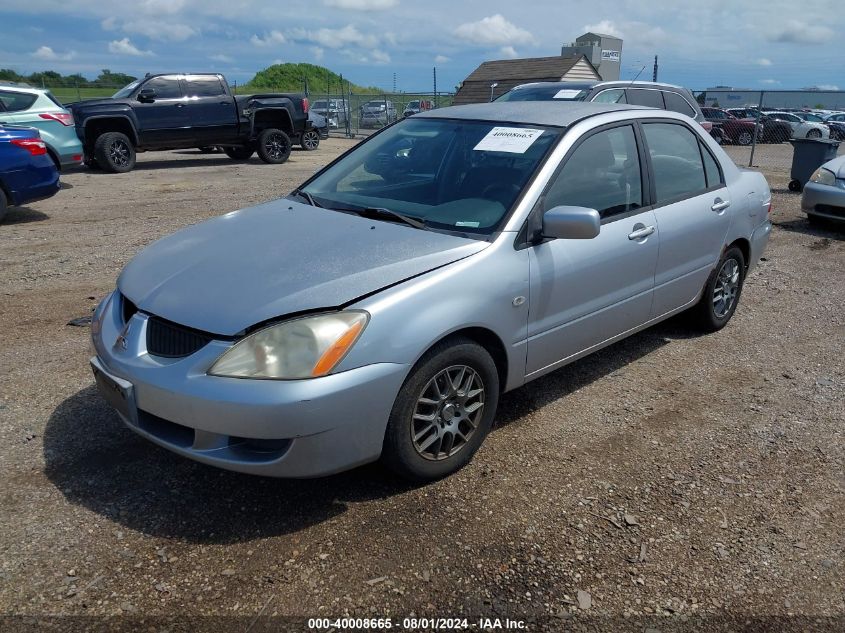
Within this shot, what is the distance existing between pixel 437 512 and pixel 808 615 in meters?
1.45

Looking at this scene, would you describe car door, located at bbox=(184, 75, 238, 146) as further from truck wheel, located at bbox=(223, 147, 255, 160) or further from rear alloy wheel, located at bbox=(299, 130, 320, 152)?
rear alloy wheel, located at bbox=(299, 130, 320, 152)

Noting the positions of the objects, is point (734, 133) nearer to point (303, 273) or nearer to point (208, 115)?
point (208, 115)

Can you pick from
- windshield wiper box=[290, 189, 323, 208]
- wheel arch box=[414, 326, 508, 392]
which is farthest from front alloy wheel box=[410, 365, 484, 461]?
windshield wiper box=[290, 189, 323, 208]

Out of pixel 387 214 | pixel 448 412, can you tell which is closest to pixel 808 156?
pixel 387 214

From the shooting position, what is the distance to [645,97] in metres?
11.0

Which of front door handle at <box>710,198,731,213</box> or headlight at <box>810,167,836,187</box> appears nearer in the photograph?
front door handle at <box>710,198,731,213</box>

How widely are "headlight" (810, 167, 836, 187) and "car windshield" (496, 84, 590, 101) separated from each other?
3343 millimetres

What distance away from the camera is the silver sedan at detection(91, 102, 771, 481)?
2.65m

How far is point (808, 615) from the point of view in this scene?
2469 millimetres

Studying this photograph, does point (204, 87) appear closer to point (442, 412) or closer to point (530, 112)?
point (530, 112)

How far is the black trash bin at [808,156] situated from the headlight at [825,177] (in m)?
2.27

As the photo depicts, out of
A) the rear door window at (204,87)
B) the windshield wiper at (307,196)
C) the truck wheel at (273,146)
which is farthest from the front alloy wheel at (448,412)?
the truck wheel at (273,146)

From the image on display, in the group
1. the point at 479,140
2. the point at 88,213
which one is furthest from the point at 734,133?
the point at 479,140

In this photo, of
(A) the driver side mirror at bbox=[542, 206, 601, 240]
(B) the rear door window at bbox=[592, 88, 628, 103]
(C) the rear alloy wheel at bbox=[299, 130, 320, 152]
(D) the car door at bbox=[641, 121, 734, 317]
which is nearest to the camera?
(A) the driver side mirror at bbox=[542, 206, 601, 240]
